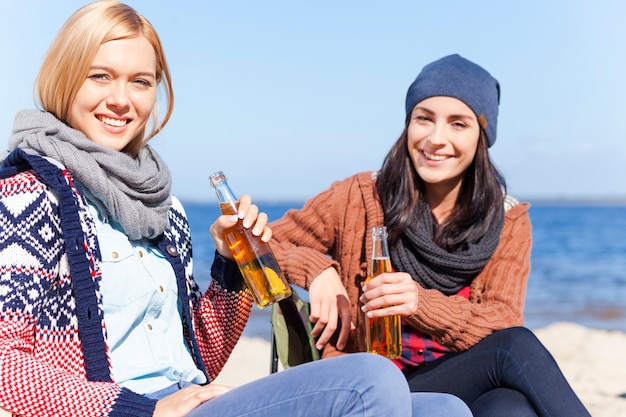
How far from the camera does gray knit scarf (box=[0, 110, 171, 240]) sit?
215cm

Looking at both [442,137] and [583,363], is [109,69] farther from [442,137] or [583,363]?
[583,363]

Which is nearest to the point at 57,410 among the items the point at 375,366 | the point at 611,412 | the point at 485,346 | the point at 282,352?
the point at 375,366

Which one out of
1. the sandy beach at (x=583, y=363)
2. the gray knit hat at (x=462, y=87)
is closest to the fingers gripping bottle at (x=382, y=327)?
the gray knit hat at (x=462, y=87)

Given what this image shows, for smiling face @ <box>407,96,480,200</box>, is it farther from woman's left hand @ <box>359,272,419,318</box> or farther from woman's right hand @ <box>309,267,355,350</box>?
woman's left hand @ <box>359,272,419,318</box>

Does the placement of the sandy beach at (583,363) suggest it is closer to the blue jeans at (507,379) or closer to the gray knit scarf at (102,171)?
the blue jeans at (507,379)

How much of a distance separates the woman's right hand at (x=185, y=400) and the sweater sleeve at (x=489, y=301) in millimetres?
1075

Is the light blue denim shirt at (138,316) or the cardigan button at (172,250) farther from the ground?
the cardigan button at (172,250)

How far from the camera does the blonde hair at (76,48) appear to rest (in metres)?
2.20

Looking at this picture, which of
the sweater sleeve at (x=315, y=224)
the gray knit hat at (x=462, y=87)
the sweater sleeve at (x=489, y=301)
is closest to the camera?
the sweater sleeve at (x=489, y=301)

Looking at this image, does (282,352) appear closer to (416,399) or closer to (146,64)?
(416,399)

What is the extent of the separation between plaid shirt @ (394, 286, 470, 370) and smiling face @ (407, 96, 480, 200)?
0.64 meters

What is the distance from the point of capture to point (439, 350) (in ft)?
10.4

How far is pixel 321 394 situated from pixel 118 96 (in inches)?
40.0

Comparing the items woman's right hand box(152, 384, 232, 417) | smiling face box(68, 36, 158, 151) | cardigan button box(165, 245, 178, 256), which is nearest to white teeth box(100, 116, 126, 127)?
smiling face box(68, 36, 158, 151)
